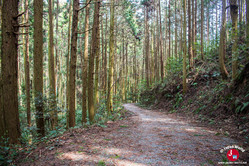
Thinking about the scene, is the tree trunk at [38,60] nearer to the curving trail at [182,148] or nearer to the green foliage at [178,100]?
the curving trail at [182,148]

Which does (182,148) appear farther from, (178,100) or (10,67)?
(178,100)

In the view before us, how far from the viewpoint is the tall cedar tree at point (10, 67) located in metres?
4.20

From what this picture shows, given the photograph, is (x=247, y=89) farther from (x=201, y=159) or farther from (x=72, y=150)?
(x=72, y=150)

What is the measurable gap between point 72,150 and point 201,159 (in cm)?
283

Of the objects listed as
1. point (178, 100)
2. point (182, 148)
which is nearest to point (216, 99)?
point (178, 100)

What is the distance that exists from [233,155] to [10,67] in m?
5.89

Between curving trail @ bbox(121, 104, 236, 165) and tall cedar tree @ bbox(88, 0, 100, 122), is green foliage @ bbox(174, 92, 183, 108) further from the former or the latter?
curving trail @ bbox(121, 104, 236, 165)

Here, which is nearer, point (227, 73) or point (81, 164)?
point (81, 164)

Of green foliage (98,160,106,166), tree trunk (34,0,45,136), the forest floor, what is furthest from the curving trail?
tree trunk (34,0,45,136)

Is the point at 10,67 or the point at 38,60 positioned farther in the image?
the point at 38,60

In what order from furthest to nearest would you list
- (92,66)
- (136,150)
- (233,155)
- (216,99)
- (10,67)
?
(92,66) → (216,99) → (10,67) → (136,150) → (233,155)

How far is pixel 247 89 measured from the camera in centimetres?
567

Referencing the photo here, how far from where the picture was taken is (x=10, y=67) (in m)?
4.36

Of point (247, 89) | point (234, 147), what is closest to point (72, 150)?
point (234, 147)
